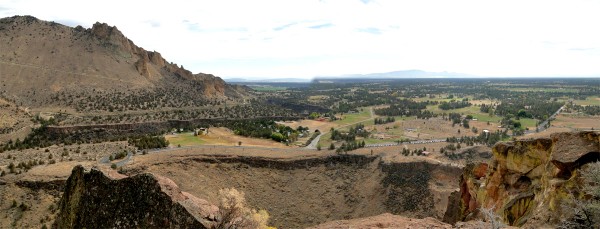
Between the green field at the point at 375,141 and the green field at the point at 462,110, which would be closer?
the green field at the point at 375,141

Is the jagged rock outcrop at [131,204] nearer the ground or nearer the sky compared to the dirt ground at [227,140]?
nearer the sky

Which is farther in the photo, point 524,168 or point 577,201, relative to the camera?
point 524,168

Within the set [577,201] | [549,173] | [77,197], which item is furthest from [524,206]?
[77,197]

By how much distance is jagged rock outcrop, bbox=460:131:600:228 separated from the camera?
16531 mm

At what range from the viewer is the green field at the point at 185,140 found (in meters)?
61.5

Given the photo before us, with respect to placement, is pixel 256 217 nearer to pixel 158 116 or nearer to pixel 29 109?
pixel 158 116

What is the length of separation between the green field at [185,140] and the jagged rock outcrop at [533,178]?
144 feet

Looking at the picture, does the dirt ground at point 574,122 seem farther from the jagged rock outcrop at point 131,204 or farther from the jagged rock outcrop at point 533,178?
the jagged rock outcrop at point 131,204

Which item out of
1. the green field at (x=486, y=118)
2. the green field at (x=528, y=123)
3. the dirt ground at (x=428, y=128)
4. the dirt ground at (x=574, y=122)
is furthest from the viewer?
the green field at (x=486, y=118)

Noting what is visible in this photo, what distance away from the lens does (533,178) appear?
20.7m

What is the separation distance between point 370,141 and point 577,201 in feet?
190

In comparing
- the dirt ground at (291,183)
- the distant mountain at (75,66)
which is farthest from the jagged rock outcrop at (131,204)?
the distant mountain at (75,66)

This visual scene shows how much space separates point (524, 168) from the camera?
70.1 ft

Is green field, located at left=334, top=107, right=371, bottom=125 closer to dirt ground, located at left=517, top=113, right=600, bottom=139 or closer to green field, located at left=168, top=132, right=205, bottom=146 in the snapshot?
dirt ground, located at left=517, top=113, right=600, bottom=139
